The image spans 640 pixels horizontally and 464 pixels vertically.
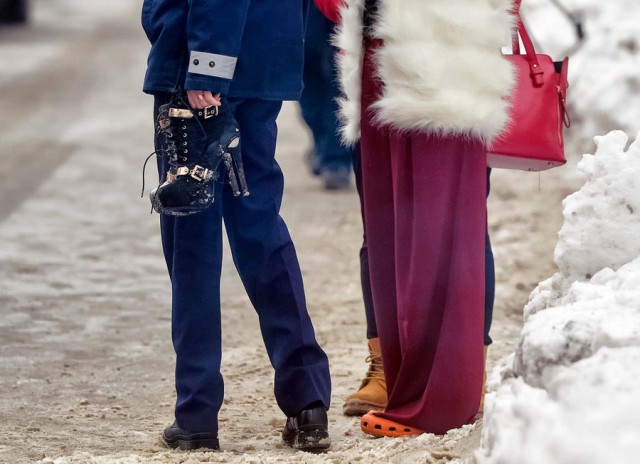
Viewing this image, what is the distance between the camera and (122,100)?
1174 cm

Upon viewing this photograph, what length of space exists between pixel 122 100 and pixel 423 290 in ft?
28.4

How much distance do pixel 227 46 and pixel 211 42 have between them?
5 centimetres

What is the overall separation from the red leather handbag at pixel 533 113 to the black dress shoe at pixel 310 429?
32.9 inches

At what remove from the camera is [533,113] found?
344cm

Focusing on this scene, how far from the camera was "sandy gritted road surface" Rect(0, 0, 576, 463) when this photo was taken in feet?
12.1

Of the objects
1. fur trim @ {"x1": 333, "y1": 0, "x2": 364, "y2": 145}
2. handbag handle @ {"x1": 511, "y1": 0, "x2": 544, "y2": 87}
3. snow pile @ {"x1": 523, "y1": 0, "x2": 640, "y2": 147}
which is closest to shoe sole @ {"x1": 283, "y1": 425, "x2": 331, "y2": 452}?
fur trim @ {"x1": 333, "y1": 0, "x2": 364, "y2": 145}

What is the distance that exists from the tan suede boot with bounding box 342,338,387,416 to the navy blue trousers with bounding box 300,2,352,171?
8.11 ft

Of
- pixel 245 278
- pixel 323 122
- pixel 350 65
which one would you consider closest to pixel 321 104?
pixel 323 122

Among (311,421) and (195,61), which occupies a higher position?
(195,61)

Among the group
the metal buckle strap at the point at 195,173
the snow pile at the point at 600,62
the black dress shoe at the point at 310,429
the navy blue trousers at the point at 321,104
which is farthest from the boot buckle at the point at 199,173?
the snow pile at the point at 600,62

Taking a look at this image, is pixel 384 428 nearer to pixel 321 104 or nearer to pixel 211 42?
pixel 211 42

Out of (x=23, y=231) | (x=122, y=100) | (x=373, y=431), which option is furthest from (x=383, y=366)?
(x=122, y=100)

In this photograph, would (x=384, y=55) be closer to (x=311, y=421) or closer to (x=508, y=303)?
(x=311, y=421)

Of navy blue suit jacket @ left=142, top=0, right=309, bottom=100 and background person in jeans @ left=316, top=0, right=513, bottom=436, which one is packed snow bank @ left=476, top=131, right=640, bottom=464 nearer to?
background person in jeans @ left=316, top=0, right=513, bottom=436
